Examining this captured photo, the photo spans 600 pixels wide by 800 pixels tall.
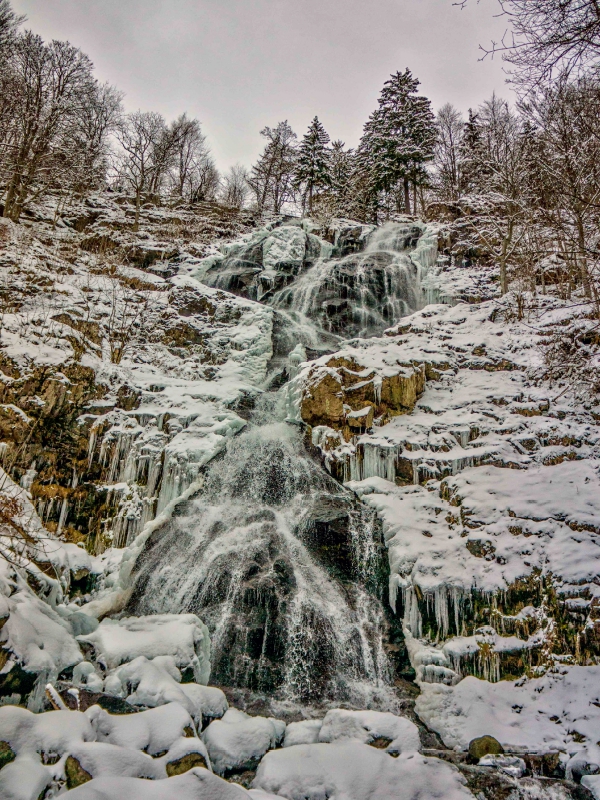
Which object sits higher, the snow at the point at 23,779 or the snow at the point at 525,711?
the snow at the point at 23,779

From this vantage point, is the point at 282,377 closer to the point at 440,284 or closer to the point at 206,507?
the point at 206,507

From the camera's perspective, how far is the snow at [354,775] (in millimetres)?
3771

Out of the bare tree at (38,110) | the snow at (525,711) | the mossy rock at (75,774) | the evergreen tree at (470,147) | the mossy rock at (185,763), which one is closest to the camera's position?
the mossy rock at (75,774)

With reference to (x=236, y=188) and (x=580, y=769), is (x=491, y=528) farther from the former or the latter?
(x=236, y=188)

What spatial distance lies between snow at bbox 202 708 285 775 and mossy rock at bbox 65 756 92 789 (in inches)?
60.2

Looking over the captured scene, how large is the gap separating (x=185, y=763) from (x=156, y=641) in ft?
7.76

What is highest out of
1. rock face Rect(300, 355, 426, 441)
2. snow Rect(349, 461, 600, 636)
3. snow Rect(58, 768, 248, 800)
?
rock face Rect(300, 355, 426, 441)

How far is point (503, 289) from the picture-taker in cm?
1366

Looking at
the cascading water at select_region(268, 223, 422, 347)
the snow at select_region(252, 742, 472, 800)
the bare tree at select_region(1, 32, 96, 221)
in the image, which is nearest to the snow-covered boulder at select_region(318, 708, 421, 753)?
the snow at select_region(252, 742, 472, 800)

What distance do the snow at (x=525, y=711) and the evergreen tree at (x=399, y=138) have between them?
2384cm

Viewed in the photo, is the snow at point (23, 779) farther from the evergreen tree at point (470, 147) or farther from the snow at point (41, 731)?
the evergreen tree at point (470, 147)

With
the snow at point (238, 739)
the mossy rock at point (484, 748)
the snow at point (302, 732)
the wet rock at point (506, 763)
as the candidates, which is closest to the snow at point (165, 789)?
the snow at point (238, 739)

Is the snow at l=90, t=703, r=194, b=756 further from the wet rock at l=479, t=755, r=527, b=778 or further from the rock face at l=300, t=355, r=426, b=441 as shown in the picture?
the rock face at l=300, t=355, r=426, b=441

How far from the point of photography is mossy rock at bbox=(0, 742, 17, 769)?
3.15 meters
